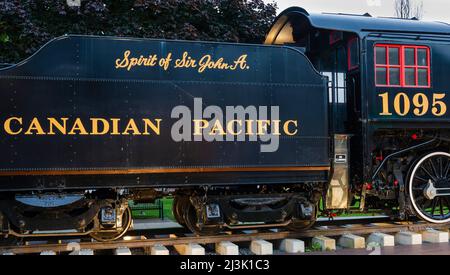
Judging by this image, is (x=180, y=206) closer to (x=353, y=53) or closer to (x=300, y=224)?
(x=300, y=224)

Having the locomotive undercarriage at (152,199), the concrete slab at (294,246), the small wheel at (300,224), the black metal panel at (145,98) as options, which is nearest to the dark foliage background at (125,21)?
the black metal panel at (145,98)

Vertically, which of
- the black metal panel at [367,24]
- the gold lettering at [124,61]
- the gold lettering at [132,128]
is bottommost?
the gold lettering at [132,128]

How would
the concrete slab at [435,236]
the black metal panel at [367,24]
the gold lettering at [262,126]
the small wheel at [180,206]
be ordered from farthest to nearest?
the black metal panel at [367,24] < the small wheel at [180,206] < the concrete slab at [435,236] < the gold lettering at [262,126]

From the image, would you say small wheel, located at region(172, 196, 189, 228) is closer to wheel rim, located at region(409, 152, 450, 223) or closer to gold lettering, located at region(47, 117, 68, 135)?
gold lettering, located at region(47, 117, 68, 135)

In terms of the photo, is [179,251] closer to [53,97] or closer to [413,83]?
[53,97]

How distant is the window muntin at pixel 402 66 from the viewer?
8208 millimetres

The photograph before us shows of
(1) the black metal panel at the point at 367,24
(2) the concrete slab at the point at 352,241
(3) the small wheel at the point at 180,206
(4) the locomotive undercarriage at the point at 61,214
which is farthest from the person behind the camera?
(1) the black metal panel at the point at 367,24

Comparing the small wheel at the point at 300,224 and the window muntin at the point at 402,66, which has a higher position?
the window muntin at the point at 402,66

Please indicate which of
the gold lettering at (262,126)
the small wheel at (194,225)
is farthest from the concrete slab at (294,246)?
the gold lettering at (262,126)

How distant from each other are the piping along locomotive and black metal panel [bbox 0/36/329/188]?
0.05 ft

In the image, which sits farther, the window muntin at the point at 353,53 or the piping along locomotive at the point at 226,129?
the window muntin at the point at 353,53

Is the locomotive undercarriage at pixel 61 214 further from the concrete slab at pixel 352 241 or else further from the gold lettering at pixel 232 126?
the concrete slab at pixel 352 241

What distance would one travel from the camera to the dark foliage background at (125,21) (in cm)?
1138

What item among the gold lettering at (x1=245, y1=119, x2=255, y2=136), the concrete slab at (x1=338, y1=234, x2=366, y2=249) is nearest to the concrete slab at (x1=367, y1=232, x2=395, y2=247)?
the concrete slab at (x1=338, y1=234, x2=366, y2=249)
